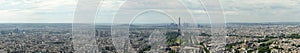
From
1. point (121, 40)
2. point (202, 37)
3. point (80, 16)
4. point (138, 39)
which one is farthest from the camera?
point (202, 37)

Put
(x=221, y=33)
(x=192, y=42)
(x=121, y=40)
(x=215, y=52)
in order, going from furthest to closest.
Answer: (x=215, y=52)
(x=192, y=42)
(x=221, y=33)
(x=121, y=40)

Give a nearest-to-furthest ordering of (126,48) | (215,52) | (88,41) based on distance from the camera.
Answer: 1. (88,41)
2. (126,48)
3. (215,52)

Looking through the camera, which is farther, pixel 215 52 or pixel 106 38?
pixel 215 52

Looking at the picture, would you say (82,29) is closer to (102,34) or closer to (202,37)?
(102,34)

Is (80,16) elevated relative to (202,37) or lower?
elevated

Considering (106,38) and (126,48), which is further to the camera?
(106,38)

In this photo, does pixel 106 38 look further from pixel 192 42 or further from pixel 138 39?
pixel 192 42

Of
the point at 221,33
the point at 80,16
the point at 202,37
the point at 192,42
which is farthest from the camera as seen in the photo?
the point at 202,37

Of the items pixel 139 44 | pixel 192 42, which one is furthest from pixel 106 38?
pixel 192 42

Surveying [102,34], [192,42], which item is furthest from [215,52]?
[102,34]

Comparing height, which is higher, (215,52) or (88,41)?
(88,41)
